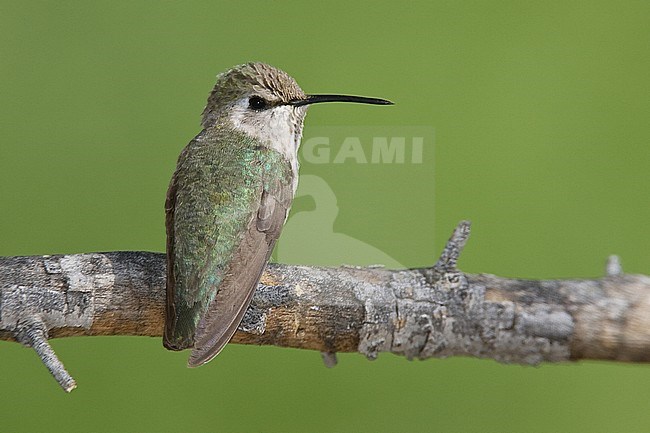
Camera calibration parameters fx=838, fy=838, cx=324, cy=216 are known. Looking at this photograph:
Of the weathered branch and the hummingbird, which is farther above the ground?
the hummingbird

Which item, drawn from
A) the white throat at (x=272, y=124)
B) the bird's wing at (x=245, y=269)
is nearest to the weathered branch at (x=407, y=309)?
the bird's wing at (x=245, y=269)

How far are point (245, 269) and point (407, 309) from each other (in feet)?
0.91

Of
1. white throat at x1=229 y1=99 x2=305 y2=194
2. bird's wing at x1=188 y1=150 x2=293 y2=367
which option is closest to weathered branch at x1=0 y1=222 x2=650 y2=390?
bird's wing at x1=188 y1=150 x2=293 y2=367

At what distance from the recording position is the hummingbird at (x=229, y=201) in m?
1.21

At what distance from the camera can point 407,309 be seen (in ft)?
4.42

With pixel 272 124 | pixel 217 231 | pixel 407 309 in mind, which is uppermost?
pixel 272 124

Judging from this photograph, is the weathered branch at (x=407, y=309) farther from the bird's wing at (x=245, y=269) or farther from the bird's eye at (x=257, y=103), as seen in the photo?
the bird's eye at (x=257, y=103)

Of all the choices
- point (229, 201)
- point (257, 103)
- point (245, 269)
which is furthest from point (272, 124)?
point (245, 269)

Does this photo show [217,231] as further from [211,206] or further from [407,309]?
[407,309]

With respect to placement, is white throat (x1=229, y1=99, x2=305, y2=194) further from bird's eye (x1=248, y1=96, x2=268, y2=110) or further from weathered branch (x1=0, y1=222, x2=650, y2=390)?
weathered branch (x1=0, y1=222, x2=650, y2=390)

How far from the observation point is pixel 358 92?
2340 mm

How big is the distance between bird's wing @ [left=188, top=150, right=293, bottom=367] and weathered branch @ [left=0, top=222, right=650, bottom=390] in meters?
0.05

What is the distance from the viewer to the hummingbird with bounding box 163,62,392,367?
3.97ft

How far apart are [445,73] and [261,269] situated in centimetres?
130
